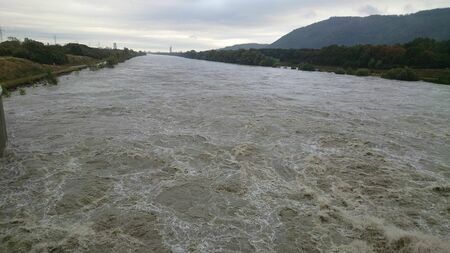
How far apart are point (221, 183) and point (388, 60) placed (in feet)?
222

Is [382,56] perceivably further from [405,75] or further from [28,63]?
[28,63]

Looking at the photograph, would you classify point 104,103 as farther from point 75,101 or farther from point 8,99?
point 8,99

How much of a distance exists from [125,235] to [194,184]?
3264 mm

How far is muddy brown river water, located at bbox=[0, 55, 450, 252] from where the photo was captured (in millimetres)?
→ 7730

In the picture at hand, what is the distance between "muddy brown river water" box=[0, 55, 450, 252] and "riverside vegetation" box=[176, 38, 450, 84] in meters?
40.7

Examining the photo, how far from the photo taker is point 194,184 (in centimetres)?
1062

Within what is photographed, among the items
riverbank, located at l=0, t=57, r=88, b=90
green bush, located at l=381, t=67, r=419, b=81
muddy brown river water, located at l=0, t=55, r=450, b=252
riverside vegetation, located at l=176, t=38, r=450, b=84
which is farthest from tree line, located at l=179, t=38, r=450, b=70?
riverbank, located at l=0, t=57, r=88, b=90

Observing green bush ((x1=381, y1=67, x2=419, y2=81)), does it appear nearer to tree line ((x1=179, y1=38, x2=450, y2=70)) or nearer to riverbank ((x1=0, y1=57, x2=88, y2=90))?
tree line ((x1=179, y1=38, x2=450, y2=70))

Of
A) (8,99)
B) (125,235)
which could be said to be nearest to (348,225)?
(125,235)

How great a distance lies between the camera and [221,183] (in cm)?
1076

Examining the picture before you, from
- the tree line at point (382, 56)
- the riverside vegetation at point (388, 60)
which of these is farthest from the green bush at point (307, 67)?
the tree line at point (382, 56)

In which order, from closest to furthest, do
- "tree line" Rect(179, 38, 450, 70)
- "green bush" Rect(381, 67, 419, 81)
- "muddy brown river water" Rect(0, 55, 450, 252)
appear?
"muddy brown river water" Rect(0, 55, 450, 252), "green bush" Rect(381, 67, 419, 81), "tree line" Rect(179, 38, 450, 70)

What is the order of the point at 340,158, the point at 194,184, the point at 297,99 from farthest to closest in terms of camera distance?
the point at 297,99
the point at 340,158
the point at 194,184

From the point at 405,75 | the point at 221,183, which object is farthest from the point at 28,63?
the point at 405,75
